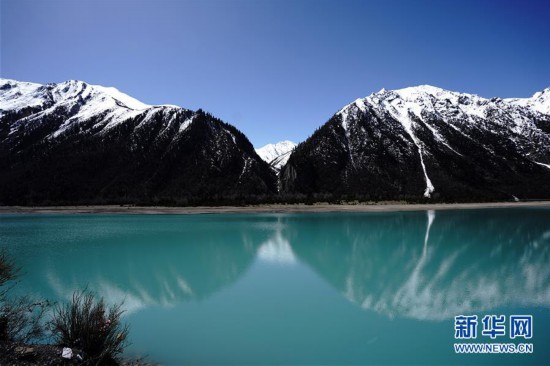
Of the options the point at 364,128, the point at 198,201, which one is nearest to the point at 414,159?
the point at 364,128

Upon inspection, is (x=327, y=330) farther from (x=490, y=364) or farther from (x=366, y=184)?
(x=366, y=184)

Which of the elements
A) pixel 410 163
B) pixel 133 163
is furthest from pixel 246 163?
pixel 410 163

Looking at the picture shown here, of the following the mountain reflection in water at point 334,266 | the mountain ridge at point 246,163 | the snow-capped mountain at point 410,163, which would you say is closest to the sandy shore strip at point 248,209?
the mountain ridge at point 246,163

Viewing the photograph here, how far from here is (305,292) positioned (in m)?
17.1

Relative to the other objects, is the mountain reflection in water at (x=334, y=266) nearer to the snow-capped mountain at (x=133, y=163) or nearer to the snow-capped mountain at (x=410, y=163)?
the snow-capped mountain at (x=133, y=163)

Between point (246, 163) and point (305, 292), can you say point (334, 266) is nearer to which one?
point (305, 292)

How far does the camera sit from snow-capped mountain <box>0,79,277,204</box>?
143 m

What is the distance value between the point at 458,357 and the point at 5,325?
12.5m

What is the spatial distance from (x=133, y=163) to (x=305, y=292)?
164277 mm

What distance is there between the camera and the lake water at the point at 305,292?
10.8m

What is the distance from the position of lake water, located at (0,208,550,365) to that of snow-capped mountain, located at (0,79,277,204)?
330ft

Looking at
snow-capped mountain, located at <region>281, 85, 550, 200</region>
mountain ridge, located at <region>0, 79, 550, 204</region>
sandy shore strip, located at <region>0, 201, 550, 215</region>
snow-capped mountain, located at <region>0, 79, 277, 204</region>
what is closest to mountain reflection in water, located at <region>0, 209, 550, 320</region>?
sandy shore strip, located at <region>0, 201, 550, 215</region>

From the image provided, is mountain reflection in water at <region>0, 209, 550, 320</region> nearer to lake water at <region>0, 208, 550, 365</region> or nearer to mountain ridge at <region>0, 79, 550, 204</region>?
lake water at <region>0, 208, 550, 365</region>

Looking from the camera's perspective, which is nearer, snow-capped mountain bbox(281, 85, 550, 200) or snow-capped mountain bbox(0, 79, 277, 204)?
snow-capped mountain bbox(0, 79, 277, 204)
